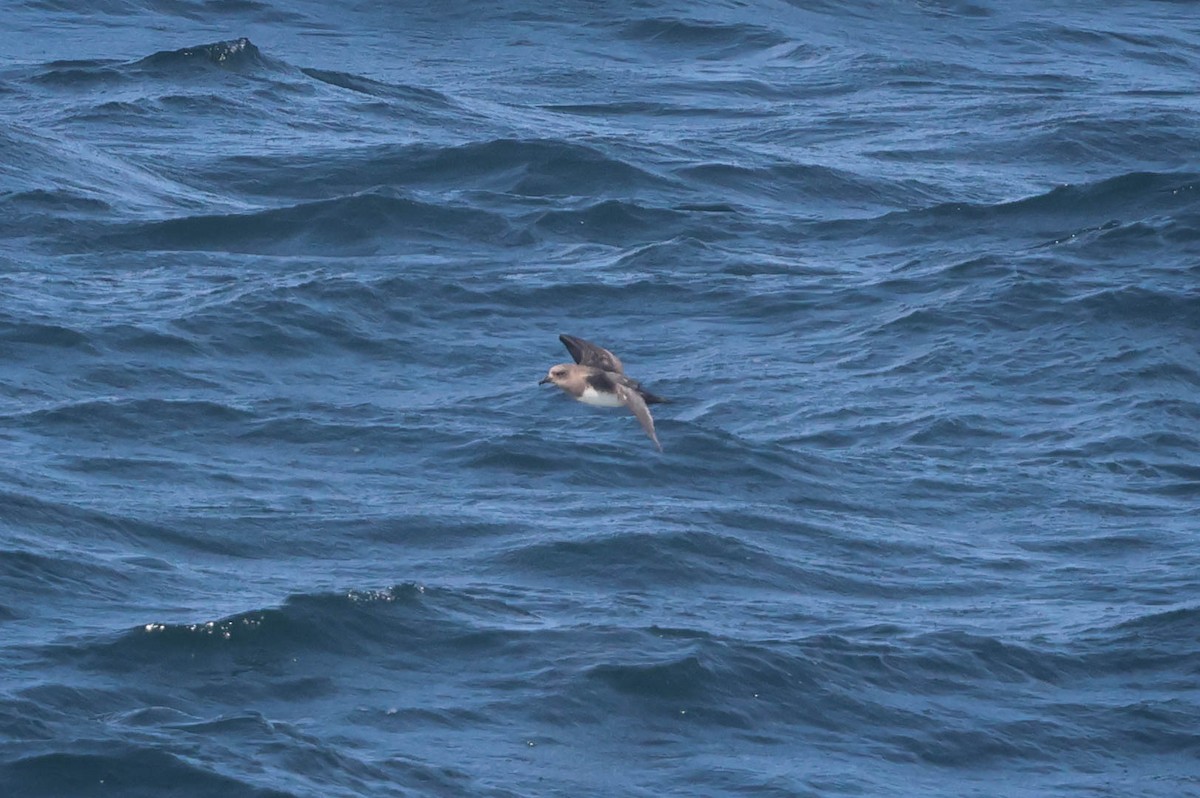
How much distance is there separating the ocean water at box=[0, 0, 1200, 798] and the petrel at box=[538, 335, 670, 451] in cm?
174

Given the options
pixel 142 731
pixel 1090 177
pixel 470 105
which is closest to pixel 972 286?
pixel 1090 177

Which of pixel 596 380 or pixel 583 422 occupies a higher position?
pixel 596 380

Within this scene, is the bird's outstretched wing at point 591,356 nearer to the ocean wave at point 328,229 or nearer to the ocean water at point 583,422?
the ocean water at point 583,422

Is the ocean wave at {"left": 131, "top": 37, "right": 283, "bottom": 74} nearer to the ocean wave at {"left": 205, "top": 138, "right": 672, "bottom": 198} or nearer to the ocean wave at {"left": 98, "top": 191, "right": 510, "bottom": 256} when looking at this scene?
the ocean wave at {"left": 205, "top": 138, "right": 672, "bottom": 198}

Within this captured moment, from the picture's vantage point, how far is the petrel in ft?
52.6

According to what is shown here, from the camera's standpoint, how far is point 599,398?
16.3 metres

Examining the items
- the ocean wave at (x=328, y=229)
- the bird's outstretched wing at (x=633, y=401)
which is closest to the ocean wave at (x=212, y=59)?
the ocean wave at (x=328, y=229)

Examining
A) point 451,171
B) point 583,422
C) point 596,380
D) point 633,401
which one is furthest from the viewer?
point 451,171

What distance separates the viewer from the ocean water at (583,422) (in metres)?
15.2

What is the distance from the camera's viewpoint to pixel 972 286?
2447cm

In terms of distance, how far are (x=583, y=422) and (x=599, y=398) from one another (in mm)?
4665

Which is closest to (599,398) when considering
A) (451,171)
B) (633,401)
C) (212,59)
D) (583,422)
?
(633,401)

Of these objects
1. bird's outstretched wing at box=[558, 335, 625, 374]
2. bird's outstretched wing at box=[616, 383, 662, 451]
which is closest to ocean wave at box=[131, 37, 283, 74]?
bird's outstretched wing at box=[558, 335, 625, 374]

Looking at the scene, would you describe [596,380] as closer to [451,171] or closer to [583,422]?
[583,422]
